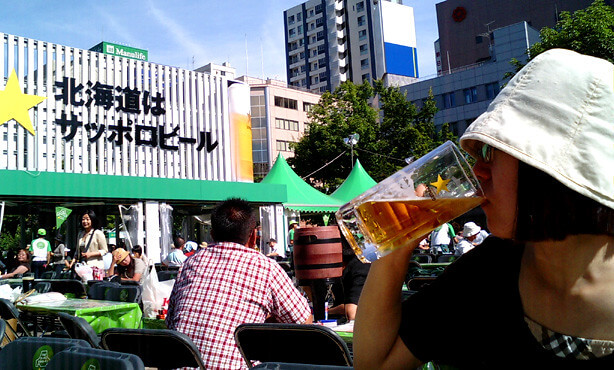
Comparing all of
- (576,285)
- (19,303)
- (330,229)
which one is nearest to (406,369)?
(576,285)

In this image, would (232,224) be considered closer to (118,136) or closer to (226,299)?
(226,299)

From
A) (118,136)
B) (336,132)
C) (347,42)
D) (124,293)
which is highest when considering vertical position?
(347,42)

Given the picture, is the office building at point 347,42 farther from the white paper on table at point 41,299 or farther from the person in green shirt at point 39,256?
the white paper on table at point 41,299

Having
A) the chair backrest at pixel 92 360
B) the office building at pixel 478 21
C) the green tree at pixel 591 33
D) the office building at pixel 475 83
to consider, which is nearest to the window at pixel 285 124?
the office building at pixel 475 83

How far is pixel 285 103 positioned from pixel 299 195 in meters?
43.9

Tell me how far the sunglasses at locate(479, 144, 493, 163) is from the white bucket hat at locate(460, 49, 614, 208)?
0.26 ft

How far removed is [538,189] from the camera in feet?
2.98

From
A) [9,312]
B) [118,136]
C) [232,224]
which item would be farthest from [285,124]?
[232,224]

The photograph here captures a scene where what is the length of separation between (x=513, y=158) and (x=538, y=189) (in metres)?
0.07

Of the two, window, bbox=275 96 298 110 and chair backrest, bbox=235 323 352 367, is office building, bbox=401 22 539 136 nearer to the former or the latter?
window, bbox=275 96 298 110

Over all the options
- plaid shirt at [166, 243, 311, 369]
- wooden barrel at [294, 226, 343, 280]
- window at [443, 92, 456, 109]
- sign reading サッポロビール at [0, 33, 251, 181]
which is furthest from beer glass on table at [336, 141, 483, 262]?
window at [443, 92, 456, 109]

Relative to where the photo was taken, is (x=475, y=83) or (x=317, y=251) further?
(x=475, y=83)

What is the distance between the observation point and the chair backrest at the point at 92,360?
1808 mm

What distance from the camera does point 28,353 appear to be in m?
2.18
